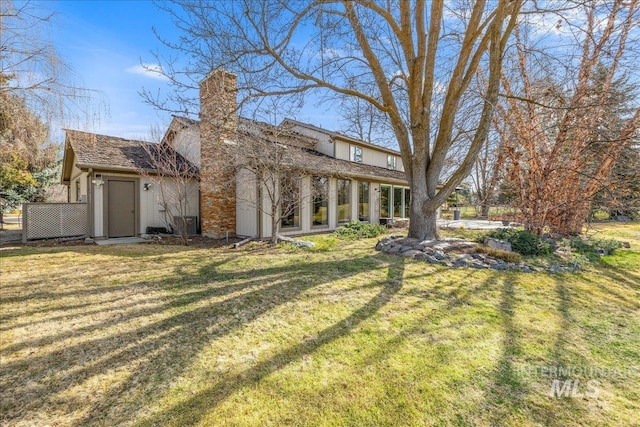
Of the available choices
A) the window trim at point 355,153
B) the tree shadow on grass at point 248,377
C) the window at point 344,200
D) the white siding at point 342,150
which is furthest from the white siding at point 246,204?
the window trim at point 355,153

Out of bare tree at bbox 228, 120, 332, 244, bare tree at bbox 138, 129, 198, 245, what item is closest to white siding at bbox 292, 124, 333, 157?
bare tree at bbox 228, 120, 332, 244

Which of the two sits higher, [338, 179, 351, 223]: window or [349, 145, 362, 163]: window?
[349, 145, 362, 163]: window

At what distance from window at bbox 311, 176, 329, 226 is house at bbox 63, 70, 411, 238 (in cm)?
4

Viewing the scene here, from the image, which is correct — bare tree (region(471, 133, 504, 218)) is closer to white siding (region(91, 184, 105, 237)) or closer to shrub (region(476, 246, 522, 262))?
shrub (region(476, 246, 522, 262))

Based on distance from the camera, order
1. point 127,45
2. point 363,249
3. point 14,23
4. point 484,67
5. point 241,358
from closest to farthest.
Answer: point 241,358, point 14,23, point 127,45, point 363,249, point 484,67

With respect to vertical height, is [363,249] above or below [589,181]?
below

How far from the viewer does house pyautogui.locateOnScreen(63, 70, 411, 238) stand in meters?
8.78

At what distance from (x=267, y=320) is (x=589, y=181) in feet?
34.1

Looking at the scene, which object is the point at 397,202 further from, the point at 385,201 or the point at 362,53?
the point at 362,53

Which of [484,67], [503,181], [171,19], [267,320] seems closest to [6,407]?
[267,320]

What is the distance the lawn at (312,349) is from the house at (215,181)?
4725 millimetres

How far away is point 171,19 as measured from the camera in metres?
6.44

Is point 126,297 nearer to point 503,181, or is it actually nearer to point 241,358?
point 241,358

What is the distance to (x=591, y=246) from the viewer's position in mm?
8641
